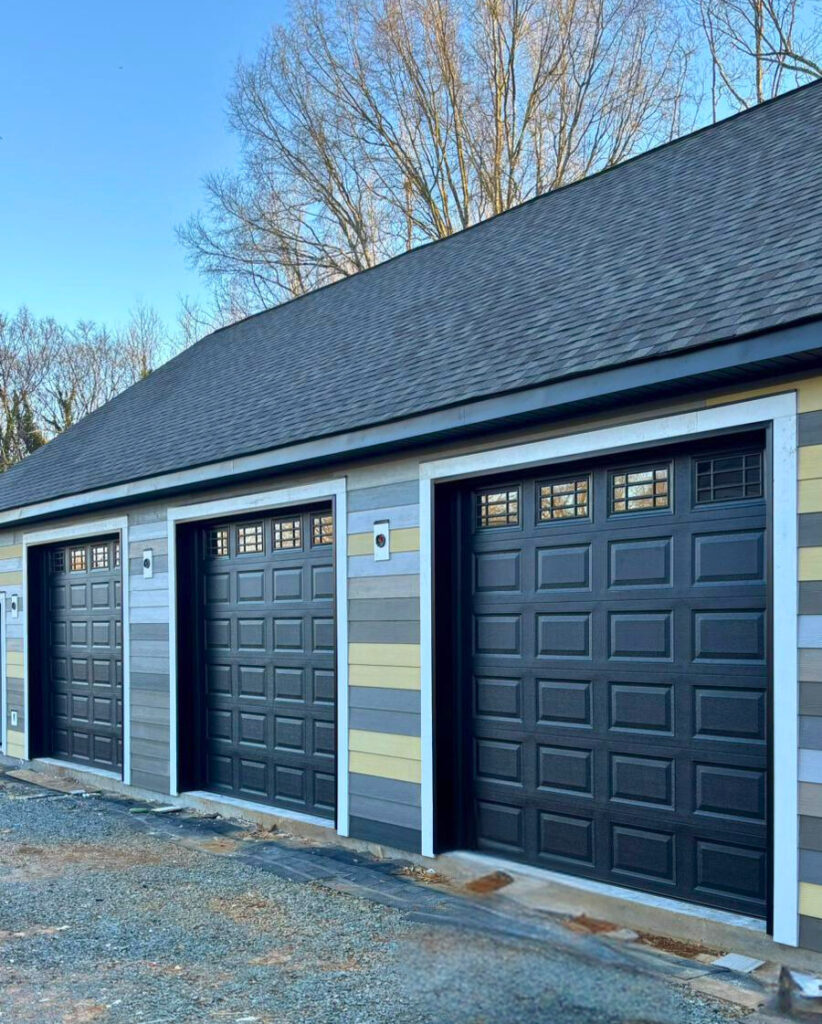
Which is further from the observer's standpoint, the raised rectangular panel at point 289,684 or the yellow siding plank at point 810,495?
the raised rectangular panel at point 289,684

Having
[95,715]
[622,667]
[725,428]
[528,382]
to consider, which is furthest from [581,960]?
[95,715]

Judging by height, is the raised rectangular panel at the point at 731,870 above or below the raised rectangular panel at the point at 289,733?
above

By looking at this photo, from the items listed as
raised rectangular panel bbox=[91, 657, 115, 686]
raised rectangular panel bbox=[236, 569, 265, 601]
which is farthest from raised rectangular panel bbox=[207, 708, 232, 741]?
raised rectangular panel bbox=[91, 657, 115, 686]

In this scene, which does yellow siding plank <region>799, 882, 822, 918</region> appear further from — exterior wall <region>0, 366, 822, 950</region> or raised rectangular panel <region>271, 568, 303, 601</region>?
raised rectangular panel <region>271, 568, 303, 601</region>

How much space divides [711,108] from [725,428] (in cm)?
1568

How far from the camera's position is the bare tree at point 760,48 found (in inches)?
627

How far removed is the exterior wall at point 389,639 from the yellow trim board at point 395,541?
0.03 feet

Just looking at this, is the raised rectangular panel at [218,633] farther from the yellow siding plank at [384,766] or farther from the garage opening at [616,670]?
the garage opening at [616,670]

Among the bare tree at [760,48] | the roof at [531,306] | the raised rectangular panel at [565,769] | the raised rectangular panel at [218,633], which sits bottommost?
the raised rectangular panel at [565,769]

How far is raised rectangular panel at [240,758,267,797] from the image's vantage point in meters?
8.39

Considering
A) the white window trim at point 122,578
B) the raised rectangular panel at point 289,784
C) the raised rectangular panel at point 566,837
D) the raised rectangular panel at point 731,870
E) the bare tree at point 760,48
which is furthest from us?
the bare tree at point 760,48

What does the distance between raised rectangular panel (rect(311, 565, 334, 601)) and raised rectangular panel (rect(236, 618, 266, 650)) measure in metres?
0.64

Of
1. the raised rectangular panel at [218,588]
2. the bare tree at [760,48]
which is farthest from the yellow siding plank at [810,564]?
the bare tree at [760,48]

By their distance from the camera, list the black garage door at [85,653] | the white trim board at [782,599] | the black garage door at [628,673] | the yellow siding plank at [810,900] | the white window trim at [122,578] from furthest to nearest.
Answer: the black garage door at [85,653] < the white window trim at [122,578] < the black garage door at [628,673] < the white trim board at [782,599] < the yellow siding plank at [810,900]
